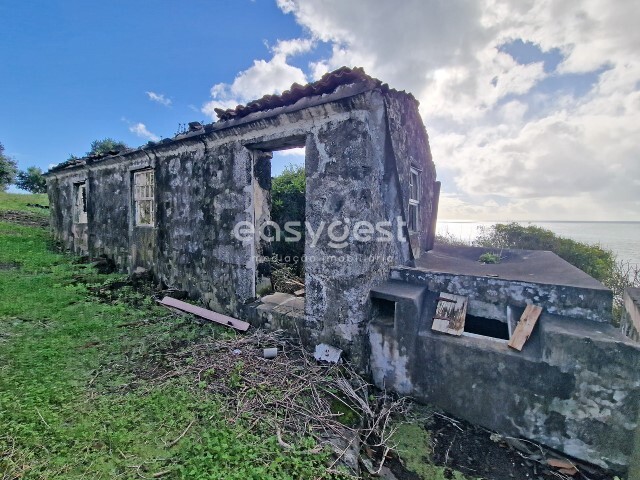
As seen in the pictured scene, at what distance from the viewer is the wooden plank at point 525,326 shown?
3.75 metres

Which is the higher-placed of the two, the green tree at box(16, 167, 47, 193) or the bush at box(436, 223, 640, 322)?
the green tree at box(16, 167, 47, 193)

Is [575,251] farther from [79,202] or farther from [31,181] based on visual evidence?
[31,181]

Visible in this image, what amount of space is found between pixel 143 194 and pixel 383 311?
729 centimetres

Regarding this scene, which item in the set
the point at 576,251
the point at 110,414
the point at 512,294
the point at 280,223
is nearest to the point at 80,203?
the point at 280,223

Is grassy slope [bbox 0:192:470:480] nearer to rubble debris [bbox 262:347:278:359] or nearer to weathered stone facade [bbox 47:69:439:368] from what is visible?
rubble debris [bbox 262:347:278:359]

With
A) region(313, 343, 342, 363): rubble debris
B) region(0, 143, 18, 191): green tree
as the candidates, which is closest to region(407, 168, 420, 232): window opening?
region(313, 343, 342, 363): rubble debris

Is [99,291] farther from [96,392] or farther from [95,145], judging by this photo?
[95,145]

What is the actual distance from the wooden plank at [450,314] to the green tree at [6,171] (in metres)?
35.5

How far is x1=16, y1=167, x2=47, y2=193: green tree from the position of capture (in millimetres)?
28844

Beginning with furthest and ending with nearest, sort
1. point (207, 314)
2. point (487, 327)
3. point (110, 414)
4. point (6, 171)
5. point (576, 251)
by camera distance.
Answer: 1. point (6, 171)
2. point (576, 251)
3. point (207, 314)
4. point (487, 327)
5. point (110, 414)

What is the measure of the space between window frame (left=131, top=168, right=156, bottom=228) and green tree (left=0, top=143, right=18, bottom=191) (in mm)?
27230

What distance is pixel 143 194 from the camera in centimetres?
820

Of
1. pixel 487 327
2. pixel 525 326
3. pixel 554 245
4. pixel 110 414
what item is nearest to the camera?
pixel 110 414

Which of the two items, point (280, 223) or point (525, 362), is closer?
point (525, 362)
